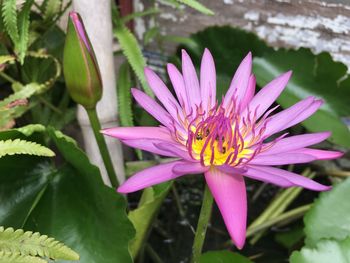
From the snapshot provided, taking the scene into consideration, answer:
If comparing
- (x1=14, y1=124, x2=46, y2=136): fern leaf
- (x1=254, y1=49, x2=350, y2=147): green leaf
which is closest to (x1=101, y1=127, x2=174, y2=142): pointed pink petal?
(x1=14, y1=124, x2=46, y2=136): fern leaf

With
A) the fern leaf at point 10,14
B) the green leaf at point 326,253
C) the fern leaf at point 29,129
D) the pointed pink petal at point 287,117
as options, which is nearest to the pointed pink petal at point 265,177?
the pointed pink petal at point 287,117

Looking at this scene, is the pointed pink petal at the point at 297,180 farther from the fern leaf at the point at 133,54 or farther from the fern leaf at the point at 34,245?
the fern leaf at the point at 133,54

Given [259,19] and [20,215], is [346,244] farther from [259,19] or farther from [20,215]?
[259,19]

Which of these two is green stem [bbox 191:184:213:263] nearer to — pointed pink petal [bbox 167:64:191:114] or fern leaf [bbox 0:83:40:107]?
pointed pink petal [bbox 167:64:191:114]

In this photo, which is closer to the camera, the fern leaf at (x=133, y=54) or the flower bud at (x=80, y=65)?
the flower bud at (x=80, y=65)

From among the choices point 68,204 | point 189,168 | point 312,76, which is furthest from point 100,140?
point 312,76

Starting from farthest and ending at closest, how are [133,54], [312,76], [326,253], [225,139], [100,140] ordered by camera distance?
1. [312,76]
2. [133,54]
3. [100,140]
4. [326,253]
5. [225,139]

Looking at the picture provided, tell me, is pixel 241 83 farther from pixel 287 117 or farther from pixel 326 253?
pixel 326 253
